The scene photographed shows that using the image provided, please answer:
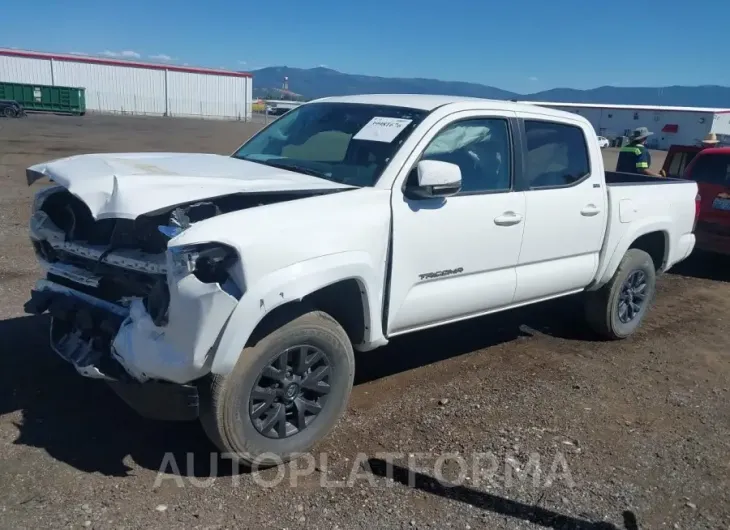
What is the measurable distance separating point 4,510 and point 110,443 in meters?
0.68

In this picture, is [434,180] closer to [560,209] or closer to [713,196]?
[560,209]

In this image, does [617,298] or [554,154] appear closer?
[554,154]

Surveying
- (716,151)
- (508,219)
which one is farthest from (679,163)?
(508,219)

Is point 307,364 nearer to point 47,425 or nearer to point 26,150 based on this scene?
point 47,425

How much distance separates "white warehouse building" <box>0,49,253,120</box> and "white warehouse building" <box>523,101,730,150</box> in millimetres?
31475

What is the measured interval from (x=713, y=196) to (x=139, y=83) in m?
56.9

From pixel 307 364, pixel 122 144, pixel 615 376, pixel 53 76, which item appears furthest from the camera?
pixel 53 76

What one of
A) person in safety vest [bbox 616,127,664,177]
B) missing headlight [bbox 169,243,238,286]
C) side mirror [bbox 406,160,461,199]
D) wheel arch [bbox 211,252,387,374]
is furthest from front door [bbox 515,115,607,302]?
person in safety vest [bbox 616,127,664,177]

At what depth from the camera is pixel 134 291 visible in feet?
11.3

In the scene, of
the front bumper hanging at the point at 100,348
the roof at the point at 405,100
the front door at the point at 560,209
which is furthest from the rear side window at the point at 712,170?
the front bumper hanging at the point at 100,348

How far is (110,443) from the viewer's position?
143 inches

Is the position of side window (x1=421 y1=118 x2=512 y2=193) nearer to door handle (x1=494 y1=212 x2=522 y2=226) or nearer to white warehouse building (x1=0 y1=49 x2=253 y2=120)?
door handle (x1=494 y1=212 x2=522 y2=226)

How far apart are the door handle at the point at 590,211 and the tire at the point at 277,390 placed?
2.35 metres

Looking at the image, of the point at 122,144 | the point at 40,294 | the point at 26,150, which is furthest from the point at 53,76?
the point at 40,294
